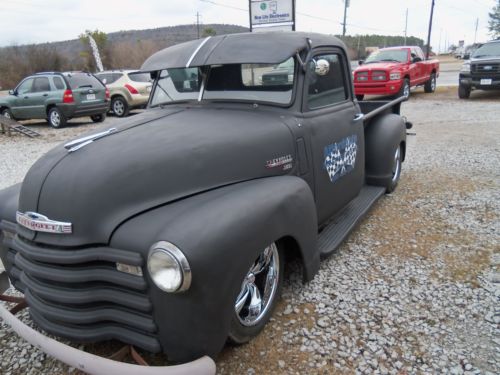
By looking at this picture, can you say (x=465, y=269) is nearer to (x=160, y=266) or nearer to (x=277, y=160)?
(x=277, y=160)

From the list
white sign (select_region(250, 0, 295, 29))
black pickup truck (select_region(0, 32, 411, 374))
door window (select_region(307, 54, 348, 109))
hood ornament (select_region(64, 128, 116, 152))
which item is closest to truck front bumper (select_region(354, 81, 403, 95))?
white sign (select_region(250, 0, 295, 29))

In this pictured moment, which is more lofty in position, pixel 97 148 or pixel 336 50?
pixel 336 50

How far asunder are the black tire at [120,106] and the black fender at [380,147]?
10955 mm

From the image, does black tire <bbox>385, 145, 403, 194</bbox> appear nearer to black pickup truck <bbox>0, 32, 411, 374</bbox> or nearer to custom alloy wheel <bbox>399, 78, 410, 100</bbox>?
black pickup truck <bbox>0, 32, 411, 374</bbox>

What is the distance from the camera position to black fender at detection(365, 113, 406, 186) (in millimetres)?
4902

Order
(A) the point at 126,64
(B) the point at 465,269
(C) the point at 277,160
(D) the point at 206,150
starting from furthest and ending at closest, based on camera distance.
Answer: (A) the point at 126,64 → (B) the point at 465,269 → (C) the point at 277,160 → (D) the point at 206,150

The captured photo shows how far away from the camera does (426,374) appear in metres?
2.37

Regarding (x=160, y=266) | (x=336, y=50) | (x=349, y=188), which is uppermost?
(x=336, y=50)

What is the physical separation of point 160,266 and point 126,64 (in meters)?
54.2

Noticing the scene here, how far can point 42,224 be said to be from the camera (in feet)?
7.17

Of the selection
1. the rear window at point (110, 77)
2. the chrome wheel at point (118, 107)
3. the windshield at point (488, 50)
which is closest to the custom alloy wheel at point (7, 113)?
the rear window at point (110, 77)

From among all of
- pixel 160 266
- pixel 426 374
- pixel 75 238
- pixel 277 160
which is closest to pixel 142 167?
pixel 75 238

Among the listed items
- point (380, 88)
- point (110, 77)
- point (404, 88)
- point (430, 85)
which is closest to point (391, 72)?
point (380, 88)

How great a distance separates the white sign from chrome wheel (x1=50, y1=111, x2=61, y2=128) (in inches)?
299
